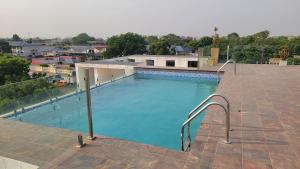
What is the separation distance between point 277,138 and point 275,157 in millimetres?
678

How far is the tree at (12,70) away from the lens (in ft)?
57.1

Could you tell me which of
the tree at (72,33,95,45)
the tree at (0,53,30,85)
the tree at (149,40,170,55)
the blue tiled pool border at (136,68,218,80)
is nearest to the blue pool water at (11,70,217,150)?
the blue tiled pool border at (136,68,218,80)

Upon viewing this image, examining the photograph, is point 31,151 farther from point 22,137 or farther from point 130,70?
point 130,70

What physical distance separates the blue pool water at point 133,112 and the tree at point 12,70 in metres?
10.7

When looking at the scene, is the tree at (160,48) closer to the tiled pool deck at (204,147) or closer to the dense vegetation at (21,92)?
the dense vegetation at (21,92)

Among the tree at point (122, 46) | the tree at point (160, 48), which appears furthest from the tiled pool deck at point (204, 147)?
the tree at point (122, 46)

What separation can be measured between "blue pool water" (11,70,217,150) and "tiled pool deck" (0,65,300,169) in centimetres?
158

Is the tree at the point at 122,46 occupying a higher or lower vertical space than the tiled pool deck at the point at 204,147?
higher

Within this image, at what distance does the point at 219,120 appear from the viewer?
172 inches

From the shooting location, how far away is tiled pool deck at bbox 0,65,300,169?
2.94 meters

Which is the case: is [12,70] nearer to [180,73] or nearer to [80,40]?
[180,73]

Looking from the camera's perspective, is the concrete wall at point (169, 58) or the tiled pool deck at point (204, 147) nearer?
the tiled pool deck at point (204, 147)

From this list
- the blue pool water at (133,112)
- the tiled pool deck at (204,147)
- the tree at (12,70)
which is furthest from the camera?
the tree at (12,70)

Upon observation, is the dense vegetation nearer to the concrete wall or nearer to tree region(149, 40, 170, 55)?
the concrete wall
